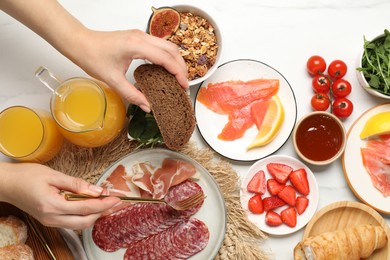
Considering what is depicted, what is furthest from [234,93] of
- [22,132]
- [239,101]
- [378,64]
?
[22,132]

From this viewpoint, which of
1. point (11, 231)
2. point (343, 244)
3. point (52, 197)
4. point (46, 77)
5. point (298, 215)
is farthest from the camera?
point (298, 215)

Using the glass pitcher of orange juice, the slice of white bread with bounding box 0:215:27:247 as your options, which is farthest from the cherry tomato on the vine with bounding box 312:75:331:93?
the slice of white bread with bounding box 0:215:27:247

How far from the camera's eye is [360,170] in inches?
83.5

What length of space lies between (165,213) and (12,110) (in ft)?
2.38

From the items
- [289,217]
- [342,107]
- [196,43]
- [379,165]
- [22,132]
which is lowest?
[289,217]

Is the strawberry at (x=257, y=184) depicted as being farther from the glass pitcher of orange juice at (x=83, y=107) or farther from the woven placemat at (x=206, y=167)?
the glass pitcher of orange juice at (x=83, y=107)

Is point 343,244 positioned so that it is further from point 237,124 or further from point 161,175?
point 161,175

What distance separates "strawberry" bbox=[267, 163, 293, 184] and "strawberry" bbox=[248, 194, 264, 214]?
0.39ft

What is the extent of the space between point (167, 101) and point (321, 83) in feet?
2.25

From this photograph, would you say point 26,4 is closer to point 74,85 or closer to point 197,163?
point 74,85

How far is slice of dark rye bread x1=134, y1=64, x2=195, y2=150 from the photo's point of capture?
5.97 feet

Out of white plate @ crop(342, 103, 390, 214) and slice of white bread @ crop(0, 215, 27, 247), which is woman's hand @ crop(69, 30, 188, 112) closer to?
slice of white bread @ crop(0, 215, 27, 247)

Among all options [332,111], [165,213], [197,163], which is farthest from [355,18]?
[165,213]

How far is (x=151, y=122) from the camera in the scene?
202 centimetres
